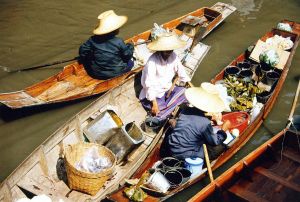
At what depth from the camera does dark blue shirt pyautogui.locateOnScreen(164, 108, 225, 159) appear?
5811mm

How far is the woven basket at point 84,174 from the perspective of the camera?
538cm

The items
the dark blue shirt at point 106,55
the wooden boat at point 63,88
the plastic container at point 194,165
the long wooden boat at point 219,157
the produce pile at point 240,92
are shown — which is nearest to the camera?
the long wooden boat at point 219,157

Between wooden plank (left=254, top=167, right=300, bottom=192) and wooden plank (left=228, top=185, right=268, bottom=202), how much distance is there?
51cm

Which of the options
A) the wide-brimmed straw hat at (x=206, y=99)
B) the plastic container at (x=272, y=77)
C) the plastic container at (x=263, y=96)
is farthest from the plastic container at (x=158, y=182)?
the plastic container at (x=272, y=77)

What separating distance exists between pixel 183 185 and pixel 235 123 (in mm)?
1990

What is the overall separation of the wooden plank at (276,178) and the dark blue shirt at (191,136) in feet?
2.80

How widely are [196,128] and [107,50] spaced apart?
10.6ft

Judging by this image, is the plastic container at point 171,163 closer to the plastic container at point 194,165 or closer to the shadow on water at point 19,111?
the plastic container at point 194,165

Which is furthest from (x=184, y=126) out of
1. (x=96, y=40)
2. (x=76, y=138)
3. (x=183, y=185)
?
(x=96, y=40)

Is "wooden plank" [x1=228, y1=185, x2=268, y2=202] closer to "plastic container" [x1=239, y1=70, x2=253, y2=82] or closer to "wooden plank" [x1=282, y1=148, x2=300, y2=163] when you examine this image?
"wooden plank" [x1=282, y1=148, x2=300, y2=163]

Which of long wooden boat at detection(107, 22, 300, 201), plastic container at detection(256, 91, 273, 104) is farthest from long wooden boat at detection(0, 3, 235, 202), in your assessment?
plastic container at detection(256, 91, 273, 104)

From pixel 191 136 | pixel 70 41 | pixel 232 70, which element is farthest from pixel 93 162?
pixel 70 41

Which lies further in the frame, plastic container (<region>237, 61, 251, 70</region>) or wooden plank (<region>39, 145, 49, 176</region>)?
plastic container (<region>237, 61, 251, 70</region>)

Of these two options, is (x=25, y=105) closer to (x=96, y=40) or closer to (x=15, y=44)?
(x=96, y=40)
